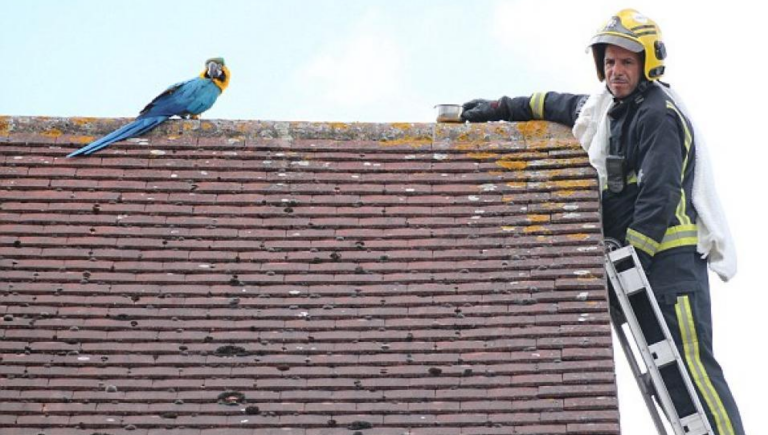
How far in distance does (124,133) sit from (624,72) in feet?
11.3

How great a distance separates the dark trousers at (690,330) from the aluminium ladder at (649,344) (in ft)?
0.11

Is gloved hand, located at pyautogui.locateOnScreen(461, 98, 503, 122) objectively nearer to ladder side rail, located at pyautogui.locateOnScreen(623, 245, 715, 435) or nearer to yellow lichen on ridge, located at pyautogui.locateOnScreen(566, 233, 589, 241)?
yellow lichen on ridge, located at pyautogui.locateOnScreen(566, 233, 589, 241)

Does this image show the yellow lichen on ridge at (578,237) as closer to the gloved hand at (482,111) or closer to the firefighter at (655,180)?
the firefighter at (655,180)

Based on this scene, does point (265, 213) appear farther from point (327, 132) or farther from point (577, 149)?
point (577, 149)

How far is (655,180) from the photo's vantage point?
13898 mm

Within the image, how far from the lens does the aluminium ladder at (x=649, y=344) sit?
13172 millimetres

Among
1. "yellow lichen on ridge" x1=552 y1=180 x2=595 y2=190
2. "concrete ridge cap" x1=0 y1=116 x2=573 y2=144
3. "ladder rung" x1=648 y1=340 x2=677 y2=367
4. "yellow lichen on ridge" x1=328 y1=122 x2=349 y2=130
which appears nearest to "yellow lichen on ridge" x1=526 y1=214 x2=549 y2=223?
"yellow lichen on ridge" x1=552 y1=180 x2=595 y2=190

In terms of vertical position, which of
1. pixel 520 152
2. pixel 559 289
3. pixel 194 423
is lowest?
pixel 194 423

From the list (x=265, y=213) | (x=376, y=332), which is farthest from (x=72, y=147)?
(x=376, y=332)

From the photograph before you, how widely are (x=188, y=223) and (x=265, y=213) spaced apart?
51 cm

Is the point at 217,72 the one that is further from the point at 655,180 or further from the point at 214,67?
the point at 655,180

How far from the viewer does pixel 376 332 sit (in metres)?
13.0

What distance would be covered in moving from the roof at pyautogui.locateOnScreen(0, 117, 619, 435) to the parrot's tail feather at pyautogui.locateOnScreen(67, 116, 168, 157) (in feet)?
0.27

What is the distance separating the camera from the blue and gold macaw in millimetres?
14492
